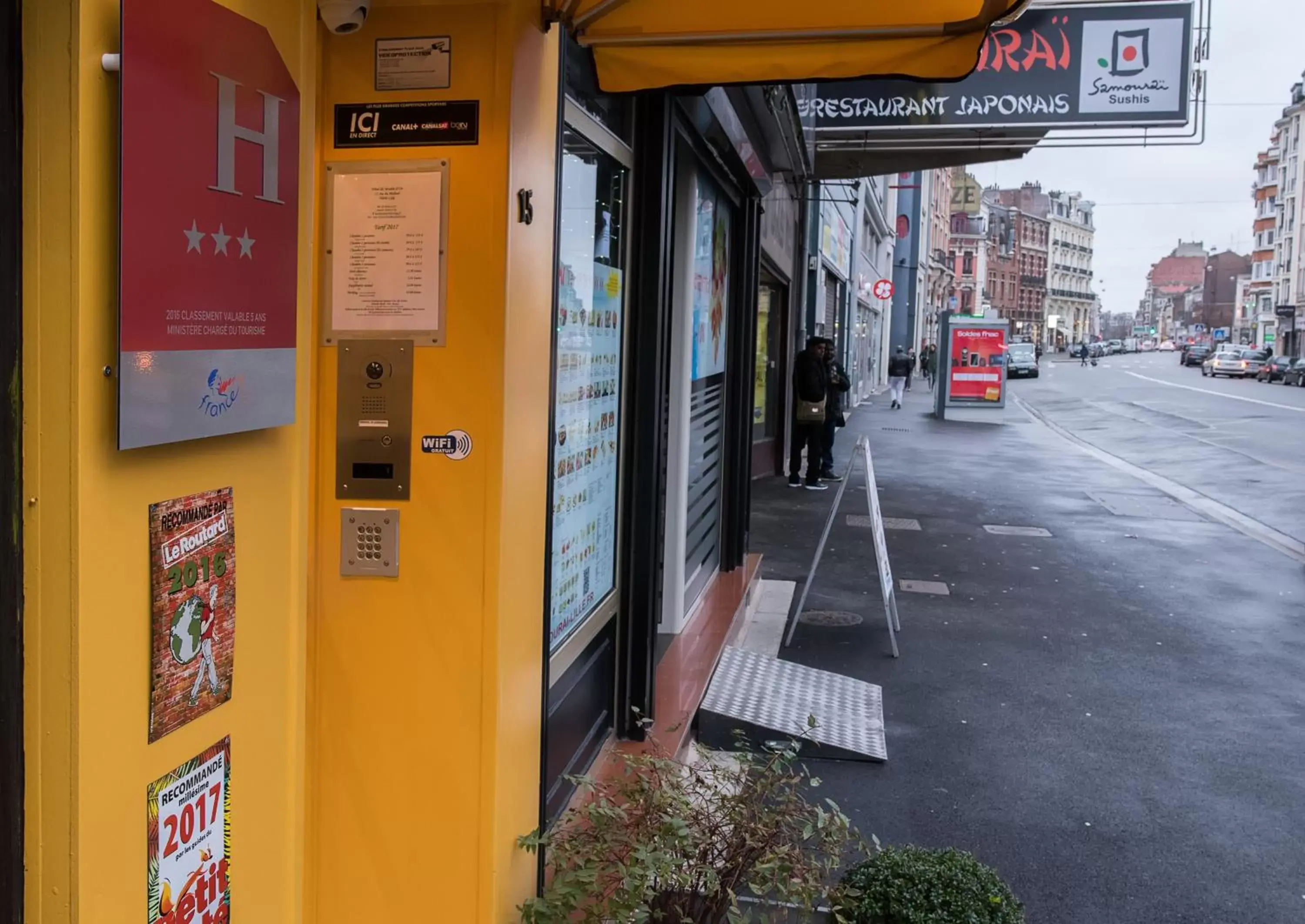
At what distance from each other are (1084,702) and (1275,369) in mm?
57227

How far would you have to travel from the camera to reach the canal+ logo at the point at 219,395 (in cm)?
201

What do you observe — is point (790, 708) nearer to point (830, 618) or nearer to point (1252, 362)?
point (830, 618)

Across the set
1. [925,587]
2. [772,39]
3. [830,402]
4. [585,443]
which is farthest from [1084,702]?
[830,402]

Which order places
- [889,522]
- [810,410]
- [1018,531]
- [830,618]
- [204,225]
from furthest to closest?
1. [810,410]
2. [889,522]
3. [1018,531]
4. [830,618]
5. [204,225]

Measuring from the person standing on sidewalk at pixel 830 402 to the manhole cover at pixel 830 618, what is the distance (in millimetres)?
6238

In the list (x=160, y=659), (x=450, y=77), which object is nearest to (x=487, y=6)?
(x=450, y=77)

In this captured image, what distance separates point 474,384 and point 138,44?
101 centimetres

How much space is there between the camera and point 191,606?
208 centimetres

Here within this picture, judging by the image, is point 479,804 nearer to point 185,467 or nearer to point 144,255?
point 185,467

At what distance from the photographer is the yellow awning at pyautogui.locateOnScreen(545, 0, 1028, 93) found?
9.14 ft

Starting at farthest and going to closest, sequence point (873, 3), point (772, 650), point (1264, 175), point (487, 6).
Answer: point (1264, 175), point (772, 650), point (873, 3), point (487, 6)

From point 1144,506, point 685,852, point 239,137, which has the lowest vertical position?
point 1144,506

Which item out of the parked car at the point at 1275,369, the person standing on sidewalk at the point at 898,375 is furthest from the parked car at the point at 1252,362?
the person standing on sidewalk at the point at 898,375

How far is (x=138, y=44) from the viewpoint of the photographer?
70.6 inches
